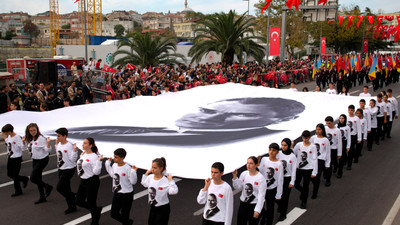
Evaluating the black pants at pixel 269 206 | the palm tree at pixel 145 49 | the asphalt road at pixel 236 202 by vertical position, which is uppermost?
the palm tree at pixel 145 49

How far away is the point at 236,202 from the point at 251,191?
2.46m

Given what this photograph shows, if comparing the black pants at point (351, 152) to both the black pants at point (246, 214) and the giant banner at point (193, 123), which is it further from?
the black pants at point (246, 214)

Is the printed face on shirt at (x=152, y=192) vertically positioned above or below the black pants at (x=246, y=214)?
above

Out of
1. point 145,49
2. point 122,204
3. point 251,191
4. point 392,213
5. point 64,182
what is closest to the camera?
point 251,191

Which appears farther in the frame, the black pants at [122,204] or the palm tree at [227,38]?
the palm tree at [227,38]

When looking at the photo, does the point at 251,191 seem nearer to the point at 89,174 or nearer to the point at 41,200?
the point at 89,174

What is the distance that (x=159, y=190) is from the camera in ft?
17.6

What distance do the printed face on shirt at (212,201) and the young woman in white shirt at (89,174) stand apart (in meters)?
2.20

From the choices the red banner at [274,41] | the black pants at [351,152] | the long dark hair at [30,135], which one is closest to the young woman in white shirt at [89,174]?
the long dark hair at [30,135]

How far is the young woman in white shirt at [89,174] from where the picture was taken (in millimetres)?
6250

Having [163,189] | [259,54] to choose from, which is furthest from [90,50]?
[163,189]

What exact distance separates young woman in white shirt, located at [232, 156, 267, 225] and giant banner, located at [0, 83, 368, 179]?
492 millimetres

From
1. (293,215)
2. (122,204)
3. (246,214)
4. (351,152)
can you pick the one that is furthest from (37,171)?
(351,152)

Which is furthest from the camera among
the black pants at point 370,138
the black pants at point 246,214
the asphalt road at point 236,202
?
the black pants at point 370,138
